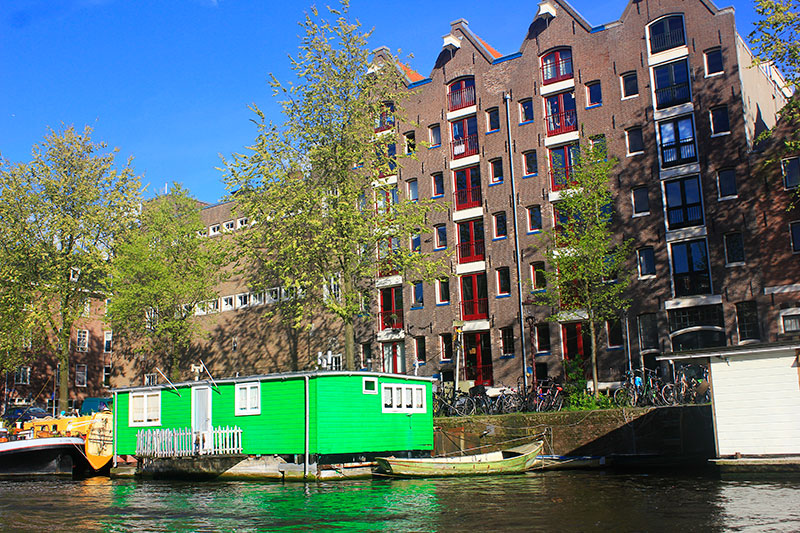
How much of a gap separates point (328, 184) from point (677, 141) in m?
18.1

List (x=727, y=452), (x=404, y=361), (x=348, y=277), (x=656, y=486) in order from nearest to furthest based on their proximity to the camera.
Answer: (x=656, y=486) → (x=727, y=452) → (x=348, y=277) → (x=404, y=361)

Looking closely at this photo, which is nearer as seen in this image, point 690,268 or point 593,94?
point 690,268

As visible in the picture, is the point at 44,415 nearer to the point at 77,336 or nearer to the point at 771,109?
the point at 77,336

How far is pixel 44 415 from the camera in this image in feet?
173

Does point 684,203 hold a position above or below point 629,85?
below

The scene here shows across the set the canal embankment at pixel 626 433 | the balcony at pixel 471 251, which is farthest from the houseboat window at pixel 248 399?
the balcony at pixel 471 251

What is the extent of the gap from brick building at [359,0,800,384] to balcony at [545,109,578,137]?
10cm

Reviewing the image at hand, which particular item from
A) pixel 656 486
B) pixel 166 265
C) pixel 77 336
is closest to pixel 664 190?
pixel 656 486

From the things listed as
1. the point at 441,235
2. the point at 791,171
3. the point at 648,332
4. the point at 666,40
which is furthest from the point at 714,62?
the point at 441,235

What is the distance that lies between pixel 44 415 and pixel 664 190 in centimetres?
4065

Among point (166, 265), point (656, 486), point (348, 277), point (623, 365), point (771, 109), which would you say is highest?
point (771, 109)

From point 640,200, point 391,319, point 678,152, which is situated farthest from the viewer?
point 391,319

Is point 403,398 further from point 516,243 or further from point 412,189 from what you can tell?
point 412,189

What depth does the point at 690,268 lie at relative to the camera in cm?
4034
